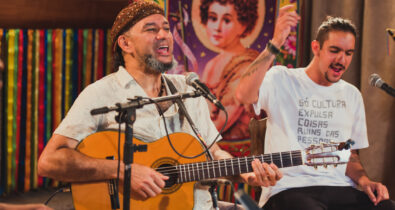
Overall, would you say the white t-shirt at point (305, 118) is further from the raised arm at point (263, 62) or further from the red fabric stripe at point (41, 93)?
the red fabric stripe at point (41, 93)

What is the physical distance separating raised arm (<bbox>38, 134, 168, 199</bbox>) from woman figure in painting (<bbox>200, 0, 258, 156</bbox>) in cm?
163

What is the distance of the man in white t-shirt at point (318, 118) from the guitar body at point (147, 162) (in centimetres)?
54

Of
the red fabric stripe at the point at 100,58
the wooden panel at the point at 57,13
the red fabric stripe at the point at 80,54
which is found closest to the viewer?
the wooden panel at the point at 57,13

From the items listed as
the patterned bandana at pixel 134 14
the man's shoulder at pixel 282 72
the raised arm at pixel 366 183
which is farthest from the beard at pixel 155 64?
the raised arm at pixel 366 183

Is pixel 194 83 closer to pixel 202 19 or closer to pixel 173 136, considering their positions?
pixel 173 136

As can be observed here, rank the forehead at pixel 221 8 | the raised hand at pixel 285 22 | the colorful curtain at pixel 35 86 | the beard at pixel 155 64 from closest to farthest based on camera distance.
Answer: the raised hand at pixel 285 22
the beard at pixel 155 64
the forehead at pixel 221 8
the colorful curtain at pixel 35 86

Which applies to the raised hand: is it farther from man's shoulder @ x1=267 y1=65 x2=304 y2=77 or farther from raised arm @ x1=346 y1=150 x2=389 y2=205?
raised arm @ x1=346 y1=150 x2=389 y2=205

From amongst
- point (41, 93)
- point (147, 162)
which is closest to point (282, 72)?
point (147, 162)

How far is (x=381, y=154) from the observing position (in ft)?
11.6

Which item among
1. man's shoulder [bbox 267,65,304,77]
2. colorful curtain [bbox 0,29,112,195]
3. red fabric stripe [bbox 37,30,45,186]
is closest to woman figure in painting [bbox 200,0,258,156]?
man's shoulder [bbox 267,65,304,77]

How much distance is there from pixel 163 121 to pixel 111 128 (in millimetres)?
314

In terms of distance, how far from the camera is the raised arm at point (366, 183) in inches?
103

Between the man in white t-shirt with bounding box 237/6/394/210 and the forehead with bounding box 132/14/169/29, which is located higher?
the forehead with bounding box 132/14/169/29

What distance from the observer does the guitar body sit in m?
2.27
